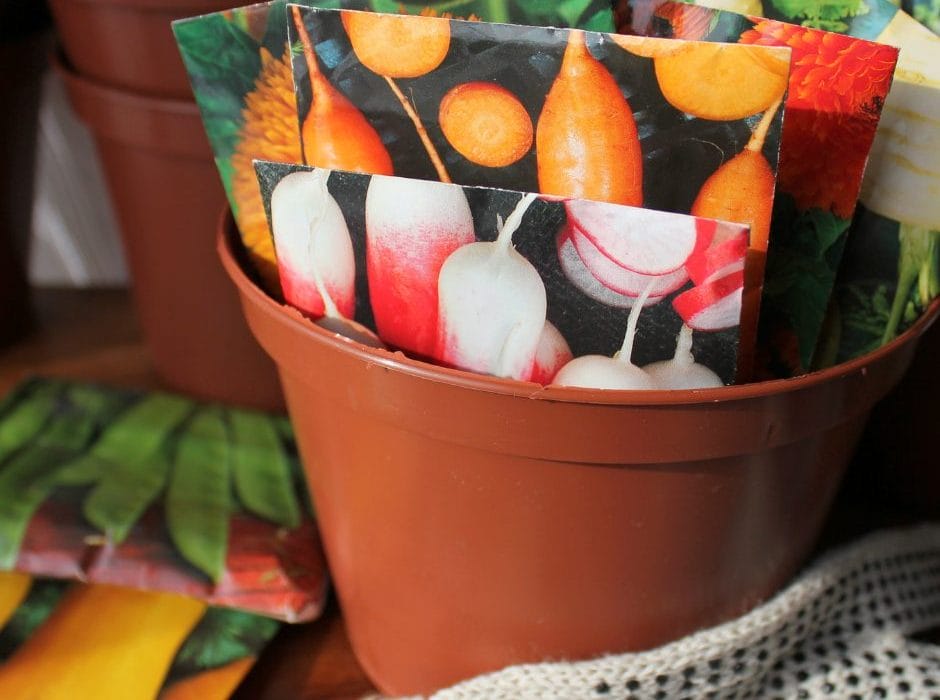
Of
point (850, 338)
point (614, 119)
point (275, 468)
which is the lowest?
point (275, 468)

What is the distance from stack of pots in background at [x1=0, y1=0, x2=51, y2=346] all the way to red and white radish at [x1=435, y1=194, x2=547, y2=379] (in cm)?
44

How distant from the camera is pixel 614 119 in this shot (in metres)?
0.32

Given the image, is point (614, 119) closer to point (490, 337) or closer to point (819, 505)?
point (490, 337)

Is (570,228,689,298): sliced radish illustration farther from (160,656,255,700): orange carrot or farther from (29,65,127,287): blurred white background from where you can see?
(29,65,127,287): blurred white background

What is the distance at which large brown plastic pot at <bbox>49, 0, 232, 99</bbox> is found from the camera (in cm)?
50

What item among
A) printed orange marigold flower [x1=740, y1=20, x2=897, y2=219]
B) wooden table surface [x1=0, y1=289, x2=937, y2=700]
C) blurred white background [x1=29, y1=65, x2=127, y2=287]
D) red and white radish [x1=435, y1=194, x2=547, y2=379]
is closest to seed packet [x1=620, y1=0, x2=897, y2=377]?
printed orange marigold flower [x1=740, y1=20, x2=897, y2=219]

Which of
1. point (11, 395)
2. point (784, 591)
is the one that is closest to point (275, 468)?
point (11, 395)

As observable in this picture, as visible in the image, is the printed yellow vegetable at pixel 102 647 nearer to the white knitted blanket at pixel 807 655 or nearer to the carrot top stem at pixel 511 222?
the white knitted blanket at pixel 807 655

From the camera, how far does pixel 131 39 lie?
520mm

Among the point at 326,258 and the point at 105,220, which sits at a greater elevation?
the point at 326,258

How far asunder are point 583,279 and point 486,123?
0.22ft

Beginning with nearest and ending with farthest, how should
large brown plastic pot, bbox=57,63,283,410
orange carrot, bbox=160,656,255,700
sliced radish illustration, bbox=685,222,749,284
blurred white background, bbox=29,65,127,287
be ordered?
sliced radish illustration, bbox=685,222,749,284, orange carrot, bbox=160,656,255,700, large brown plastic pot, bbox=57,63,283,410, blurred white background, bbox=29,65,127,287

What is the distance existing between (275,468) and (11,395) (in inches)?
7.6

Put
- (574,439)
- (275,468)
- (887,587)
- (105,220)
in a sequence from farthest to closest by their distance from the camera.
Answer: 1. (105,220)
2. (275,468)
3. (887,587)
4. (574,439)
